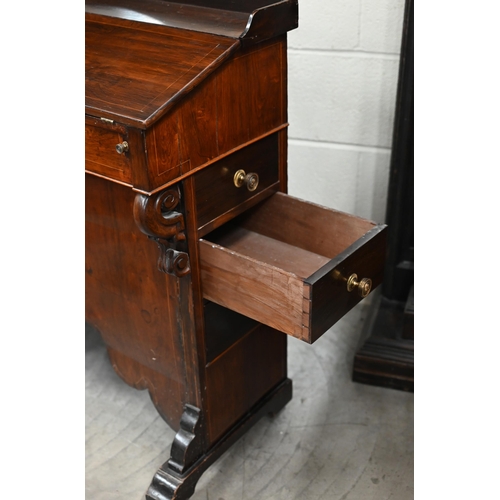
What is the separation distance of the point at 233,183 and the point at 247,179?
0.03m

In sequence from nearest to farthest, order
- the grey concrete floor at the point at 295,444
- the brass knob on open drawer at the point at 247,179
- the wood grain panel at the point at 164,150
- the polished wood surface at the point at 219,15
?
the wood grain panel at the point at 164,150 < the polished wood surface at the point at 219,15 < the brass knob on open drawer at the point at 247,179 < the grey concrete floor at the point at 295,444

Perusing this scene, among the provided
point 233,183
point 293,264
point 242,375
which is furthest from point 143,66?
point 242,375

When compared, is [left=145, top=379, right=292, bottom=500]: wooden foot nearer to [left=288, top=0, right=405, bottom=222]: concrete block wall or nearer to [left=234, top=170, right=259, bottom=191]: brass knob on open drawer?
[left=234, top=170, right=259, bottom=191]: brass knob on open drawer

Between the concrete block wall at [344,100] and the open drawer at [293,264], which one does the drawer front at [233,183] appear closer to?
the open drawer at [293,264]

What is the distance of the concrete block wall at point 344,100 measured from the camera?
205cm

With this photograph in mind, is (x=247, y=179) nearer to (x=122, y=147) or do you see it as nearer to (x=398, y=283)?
(x=122, y=147)

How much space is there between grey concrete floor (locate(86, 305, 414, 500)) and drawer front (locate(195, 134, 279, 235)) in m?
0.68

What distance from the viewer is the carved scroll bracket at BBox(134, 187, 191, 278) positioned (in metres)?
1.35

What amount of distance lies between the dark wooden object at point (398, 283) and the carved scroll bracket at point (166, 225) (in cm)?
81

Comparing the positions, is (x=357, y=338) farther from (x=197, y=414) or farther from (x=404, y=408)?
(x=197, y=414)

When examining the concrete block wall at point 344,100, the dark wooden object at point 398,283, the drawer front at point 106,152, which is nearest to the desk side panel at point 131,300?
the drawer front at point 106,152

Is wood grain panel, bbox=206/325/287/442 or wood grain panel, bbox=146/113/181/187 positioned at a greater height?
wood grain panel, bbox=146/113/181/187

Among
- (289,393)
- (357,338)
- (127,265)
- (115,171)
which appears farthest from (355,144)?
(115,171)

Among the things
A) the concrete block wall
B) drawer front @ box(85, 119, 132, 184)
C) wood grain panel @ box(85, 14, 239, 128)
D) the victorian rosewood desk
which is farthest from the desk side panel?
the concrete block wall
